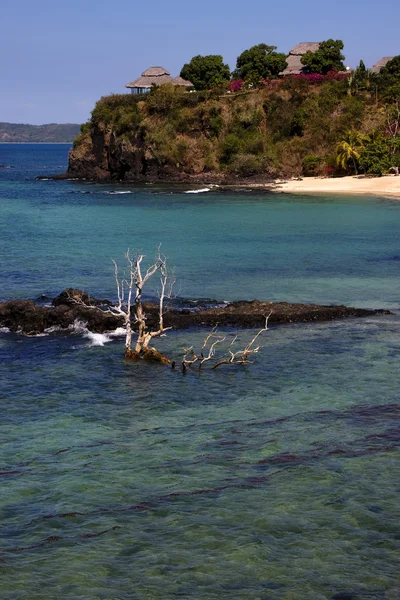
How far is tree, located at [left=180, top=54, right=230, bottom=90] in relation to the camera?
384 ft

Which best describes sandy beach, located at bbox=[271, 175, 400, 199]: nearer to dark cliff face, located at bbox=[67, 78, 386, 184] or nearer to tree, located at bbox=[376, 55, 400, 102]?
dark cliff face, located at bbox=[67, 78, 386, 184]

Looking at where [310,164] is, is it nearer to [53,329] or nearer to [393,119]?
[393,119]

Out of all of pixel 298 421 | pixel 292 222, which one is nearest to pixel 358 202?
pixel 292 222

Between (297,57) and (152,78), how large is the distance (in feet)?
76.9

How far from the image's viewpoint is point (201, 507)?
52.5 feet

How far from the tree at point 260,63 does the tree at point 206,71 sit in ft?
10.6

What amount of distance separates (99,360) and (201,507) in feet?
37.1

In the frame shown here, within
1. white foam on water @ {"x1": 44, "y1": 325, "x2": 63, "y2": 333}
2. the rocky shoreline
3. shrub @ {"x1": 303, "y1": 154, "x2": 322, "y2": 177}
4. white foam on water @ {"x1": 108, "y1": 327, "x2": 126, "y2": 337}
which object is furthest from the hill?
white foam on water @ {"x1": 44, "y1": 325, "x2": 63, "y2": 333}

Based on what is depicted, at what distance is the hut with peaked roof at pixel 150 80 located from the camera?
124 meters

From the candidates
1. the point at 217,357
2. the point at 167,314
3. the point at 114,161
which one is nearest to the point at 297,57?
the point at 114,161

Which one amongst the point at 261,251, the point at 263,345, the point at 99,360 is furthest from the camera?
the point at 261,251

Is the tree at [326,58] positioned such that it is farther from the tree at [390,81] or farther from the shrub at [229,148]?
the shrub at [229,148]

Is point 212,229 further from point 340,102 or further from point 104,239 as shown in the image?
point 340,102

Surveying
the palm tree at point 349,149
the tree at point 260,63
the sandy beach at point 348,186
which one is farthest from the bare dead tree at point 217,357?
the tree at point 260,63
